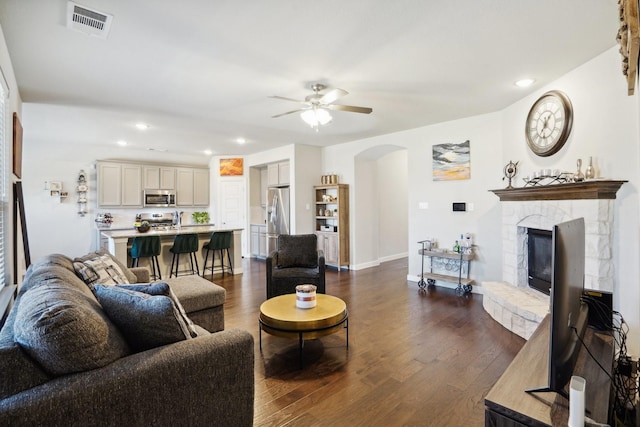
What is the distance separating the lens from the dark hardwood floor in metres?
2.00

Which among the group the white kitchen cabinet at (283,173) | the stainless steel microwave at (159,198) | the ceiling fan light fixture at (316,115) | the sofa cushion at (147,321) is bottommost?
the sofa cushion at (147,321)

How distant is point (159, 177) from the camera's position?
7.91 metres

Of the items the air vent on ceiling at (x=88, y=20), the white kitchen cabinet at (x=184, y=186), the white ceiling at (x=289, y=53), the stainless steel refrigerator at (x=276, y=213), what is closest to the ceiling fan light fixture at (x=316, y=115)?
the white ceiling at (x=289, y=53)

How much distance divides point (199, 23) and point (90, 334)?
2163 millimetres

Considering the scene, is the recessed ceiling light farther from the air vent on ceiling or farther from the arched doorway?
the air vent on ceiling

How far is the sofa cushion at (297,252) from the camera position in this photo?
4.25 metres

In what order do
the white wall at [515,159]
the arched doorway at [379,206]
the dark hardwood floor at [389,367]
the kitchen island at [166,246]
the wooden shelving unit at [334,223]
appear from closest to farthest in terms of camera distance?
the dark hardwood floor at [389,367] < the white wall at [515,159] < the kitchen island at [166,246] < the wooden shelving unit at [334,223] < the arched doorway at [379,206]

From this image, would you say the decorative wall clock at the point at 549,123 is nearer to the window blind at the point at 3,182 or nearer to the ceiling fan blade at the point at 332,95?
the ceiling fan blade at the point at 332,95

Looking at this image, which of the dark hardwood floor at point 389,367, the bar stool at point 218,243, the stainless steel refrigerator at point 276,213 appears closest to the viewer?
the dark hardwood floor at point 389,367

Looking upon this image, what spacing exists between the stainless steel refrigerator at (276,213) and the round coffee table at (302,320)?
4001 mm

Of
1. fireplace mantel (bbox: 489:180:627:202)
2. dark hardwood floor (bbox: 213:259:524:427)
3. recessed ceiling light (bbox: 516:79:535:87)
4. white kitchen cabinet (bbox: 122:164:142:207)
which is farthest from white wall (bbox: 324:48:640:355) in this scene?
white kitchen cabinet (bbox: 122:164:142:207)

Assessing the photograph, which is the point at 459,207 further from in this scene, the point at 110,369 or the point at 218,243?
the point at 110,369

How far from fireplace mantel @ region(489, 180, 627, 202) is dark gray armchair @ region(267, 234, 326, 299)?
8.20 ft

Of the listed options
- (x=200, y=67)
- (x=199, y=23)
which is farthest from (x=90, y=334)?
(x=200, y=67)
